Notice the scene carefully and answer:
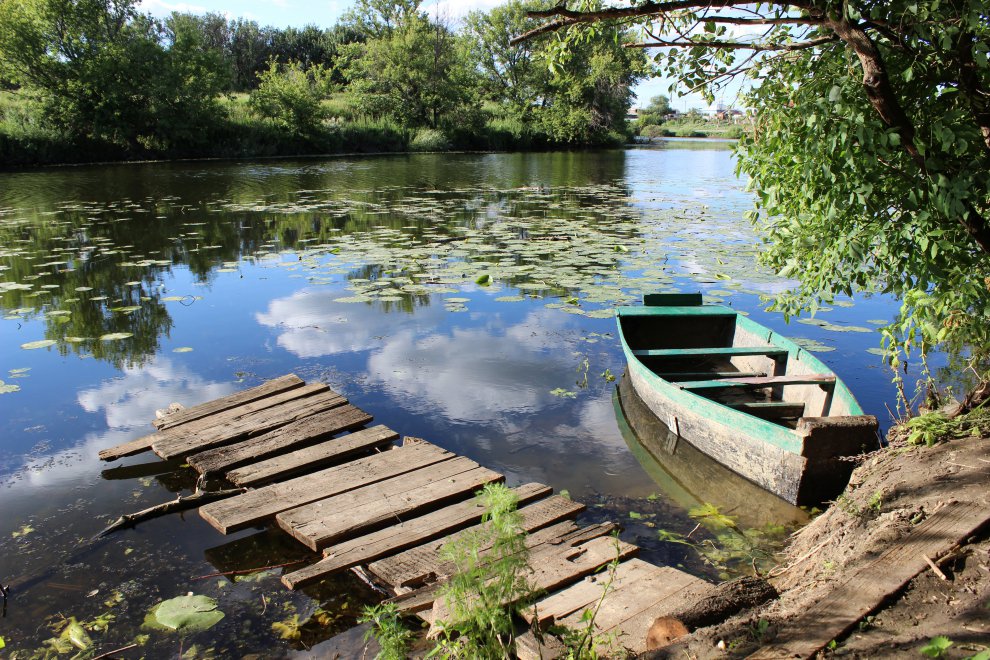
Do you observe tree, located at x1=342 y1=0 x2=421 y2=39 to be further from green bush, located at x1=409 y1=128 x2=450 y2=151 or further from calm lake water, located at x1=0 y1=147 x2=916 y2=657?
calm lake water, located at x1=0 y1=147 x2=916 y2=657

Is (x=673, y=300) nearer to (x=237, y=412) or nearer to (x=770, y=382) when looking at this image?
(x=770, y=382)

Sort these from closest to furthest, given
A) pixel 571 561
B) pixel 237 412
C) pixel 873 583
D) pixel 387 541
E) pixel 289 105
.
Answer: pixel 873 583 < pixel 571 561 < pixel 387 541 < pixel 237 412 < pixel 289 105

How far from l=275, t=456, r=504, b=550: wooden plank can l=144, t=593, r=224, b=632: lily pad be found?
494 millimetres

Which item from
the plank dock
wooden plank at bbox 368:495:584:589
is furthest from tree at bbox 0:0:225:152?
wooden plank at bbox 368:495:584:589

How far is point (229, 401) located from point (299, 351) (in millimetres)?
1300

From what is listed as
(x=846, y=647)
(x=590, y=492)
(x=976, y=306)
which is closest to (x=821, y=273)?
(x=976, y=306)

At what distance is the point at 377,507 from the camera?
3400mm

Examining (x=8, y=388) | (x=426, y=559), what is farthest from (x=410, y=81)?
(x=426, y=559)

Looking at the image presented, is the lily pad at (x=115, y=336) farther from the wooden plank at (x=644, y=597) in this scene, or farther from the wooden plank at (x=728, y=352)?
the wooden plank at (x=644, y=597)

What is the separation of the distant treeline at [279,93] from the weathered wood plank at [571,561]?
19.8m

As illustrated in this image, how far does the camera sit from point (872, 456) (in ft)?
10.7

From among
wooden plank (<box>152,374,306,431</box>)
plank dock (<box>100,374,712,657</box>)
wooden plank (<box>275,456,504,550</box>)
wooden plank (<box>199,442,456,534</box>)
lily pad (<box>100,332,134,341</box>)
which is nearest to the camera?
plank dock (<box>100,374,712,657</box>)

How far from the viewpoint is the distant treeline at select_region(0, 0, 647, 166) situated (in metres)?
27.1

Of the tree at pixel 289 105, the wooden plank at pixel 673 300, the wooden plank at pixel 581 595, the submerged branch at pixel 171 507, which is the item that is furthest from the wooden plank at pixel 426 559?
the tree at pixel 289 105
